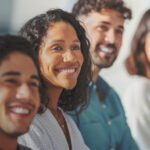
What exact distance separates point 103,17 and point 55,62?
40 cm

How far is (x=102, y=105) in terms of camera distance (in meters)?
0.98

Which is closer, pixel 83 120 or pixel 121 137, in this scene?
pixel 83 120

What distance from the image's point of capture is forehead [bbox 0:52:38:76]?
17.4 inches

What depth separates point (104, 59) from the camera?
99cm

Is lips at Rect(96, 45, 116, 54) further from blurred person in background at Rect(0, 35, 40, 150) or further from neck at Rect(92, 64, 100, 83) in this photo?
blurred person in background at Rect(0, 35, 40, 150)

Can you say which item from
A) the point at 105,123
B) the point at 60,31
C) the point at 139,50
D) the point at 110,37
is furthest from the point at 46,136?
the point at 139,50

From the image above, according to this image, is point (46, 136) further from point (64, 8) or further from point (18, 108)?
point (64, 8)

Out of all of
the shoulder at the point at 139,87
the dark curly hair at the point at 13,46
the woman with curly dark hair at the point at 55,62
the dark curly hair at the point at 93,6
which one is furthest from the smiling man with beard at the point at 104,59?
the dark curly hair at the point at 13,46

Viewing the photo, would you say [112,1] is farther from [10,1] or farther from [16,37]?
[16,37]

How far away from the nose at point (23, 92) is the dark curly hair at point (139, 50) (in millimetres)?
813

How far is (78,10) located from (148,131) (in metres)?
0.45

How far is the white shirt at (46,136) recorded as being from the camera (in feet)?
1.93

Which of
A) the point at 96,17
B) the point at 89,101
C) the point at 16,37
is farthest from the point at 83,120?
the point at 16,37

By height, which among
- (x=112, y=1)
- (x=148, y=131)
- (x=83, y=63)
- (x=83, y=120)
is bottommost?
(x=148, y=131)
